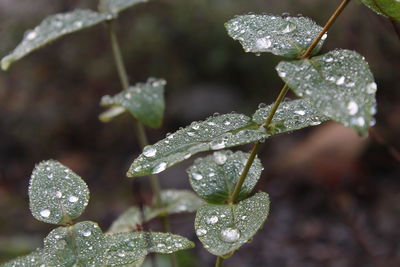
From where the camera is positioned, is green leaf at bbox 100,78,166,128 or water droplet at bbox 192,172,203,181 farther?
green leaf at bbox 100,78,166,128

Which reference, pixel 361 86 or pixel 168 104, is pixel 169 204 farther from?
pixel 168 104

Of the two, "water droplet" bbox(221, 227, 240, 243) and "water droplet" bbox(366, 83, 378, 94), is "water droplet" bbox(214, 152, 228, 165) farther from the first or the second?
"water droplet" bbox(366, 83, 378, 94)

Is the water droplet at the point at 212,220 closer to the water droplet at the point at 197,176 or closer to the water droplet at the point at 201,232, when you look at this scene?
the water droplet at the point at 201,232

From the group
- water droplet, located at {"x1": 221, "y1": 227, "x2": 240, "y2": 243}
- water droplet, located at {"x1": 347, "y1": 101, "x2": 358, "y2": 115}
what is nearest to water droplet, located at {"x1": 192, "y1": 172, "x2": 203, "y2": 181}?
water droplet, located at {"x1": 221, "y1": 227, "x2": 240, "y2": 243}

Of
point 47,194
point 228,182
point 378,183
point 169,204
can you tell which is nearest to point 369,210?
point 378,183

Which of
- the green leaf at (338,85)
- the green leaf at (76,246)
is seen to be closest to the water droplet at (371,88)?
the green leaf at (338,85)

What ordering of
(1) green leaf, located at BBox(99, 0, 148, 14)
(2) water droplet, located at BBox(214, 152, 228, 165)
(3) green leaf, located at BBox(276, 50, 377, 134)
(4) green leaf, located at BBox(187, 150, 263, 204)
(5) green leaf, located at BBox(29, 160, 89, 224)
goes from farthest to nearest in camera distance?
(1) green leaf, located at BBox(99, 0, 148, 14), (2) water droplet, located at BBox(214, 152, 228, 165), (4) green leaf, located at BBox(187, 150, 263, 204), (5) green leaf, located at BBox(29, 160, 89, 224), (3) green leaf, located at BBox(276, 50, 377, 134)
